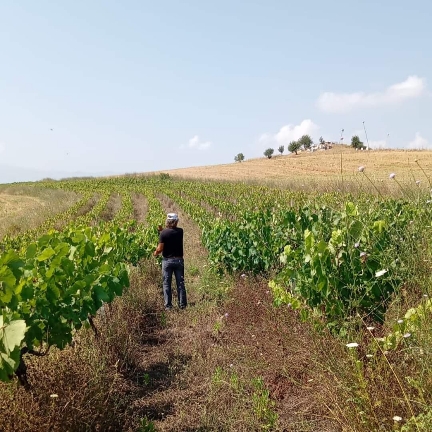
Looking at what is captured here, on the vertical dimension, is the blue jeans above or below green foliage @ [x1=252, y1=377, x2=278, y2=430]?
above

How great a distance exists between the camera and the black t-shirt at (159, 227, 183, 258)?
310 inches

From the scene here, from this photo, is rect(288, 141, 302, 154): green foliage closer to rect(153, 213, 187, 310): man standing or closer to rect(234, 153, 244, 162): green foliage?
rect(234, 153, 244, 162): green foliage

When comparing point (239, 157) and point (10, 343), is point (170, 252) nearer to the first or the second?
point (10, 343)

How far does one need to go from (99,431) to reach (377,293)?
2897mm

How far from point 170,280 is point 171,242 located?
0.71 metres

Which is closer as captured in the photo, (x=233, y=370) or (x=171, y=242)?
(x=233, y=370)

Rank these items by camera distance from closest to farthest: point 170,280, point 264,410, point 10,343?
point 10,343 → point 264,410 → point 170,280

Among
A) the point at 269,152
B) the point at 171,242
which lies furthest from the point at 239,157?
the point at 171,242

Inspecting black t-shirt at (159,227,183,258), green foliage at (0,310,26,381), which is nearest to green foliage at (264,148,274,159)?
black t-shirt at (159,227,183,258)

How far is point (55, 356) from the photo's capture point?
3920 millimetres

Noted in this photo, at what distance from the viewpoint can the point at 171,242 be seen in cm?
791

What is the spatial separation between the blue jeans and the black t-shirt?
113 millimetres

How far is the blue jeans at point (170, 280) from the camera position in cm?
764

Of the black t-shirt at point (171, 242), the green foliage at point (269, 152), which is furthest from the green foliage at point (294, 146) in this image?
the black t-shirt at point (171, 242)
